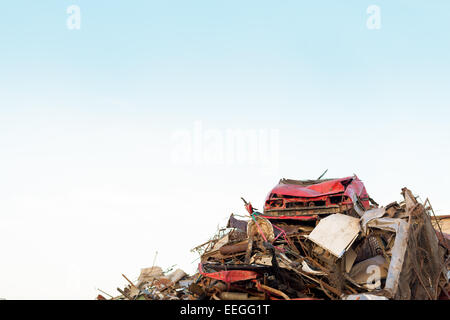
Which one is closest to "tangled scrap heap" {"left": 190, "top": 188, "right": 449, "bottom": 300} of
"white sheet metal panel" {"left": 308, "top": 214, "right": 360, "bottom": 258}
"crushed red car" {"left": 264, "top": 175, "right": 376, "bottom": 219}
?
"white sheet metal panel" {"left": 308, "top": 214, "right": 360, "bottom": 258}

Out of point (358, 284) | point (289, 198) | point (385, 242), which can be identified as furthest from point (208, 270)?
point (385, 242)

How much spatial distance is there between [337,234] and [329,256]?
0.89m

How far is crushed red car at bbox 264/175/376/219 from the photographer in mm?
17141

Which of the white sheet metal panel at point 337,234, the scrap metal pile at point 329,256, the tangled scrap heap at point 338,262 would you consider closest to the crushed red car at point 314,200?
the scrap metal pile at point 329,256

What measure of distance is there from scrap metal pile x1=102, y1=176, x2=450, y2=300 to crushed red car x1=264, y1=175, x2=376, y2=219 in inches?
1.8

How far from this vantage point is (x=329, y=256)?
535 inches

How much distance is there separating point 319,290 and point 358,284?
4.68 ft

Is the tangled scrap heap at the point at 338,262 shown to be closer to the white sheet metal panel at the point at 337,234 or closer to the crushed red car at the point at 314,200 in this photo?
the white sheet metal panel at the point at 337,234

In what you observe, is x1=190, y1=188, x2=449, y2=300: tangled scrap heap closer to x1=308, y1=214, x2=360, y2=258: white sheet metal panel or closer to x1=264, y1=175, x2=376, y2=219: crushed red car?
x1=308, y1=214, x2=360, y2=258: white sheet metal panel

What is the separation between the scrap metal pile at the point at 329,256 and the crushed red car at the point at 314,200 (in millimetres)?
46

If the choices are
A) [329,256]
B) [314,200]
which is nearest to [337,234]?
[329,256]

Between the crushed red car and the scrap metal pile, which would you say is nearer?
the scrap metal pile
